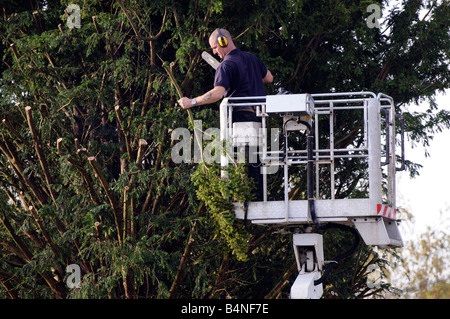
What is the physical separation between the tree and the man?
69.5 inches

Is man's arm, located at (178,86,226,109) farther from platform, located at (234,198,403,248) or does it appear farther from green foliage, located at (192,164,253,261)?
platform, located at (234,198,403,248)

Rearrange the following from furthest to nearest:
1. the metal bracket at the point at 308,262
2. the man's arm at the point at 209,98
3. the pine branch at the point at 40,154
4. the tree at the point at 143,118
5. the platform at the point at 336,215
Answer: the pine branch at the point at 40,154
the tree at the point at 143,118
the man's arm at the point at 209,98
the metal bracket at the point at 308,262
the platform at the point at 336,215

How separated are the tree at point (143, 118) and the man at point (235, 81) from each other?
5.79 ft

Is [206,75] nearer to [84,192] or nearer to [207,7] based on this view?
[207,7]

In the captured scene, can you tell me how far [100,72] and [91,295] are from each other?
11.3ft

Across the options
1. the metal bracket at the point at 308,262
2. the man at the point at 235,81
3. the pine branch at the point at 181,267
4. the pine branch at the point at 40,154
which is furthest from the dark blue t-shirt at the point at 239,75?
the pine branch at the point at 40,154

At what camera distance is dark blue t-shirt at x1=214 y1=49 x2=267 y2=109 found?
9.10 meters

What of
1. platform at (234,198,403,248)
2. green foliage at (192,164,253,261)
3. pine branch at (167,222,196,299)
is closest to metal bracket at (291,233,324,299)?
platform at (234,198,403,248)

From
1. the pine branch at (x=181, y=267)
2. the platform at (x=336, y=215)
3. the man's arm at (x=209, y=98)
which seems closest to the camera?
the platform at (x=336, y=215)

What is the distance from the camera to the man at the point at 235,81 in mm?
8947

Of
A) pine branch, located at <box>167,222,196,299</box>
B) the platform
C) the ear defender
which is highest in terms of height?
the ear defender

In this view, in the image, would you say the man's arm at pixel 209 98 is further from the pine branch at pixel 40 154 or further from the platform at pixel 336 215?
the pine branch at pixel 40 154

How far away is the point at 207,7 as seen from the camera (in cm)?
1137

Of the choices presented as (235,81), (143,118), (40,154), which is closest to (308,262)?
(235,81)
